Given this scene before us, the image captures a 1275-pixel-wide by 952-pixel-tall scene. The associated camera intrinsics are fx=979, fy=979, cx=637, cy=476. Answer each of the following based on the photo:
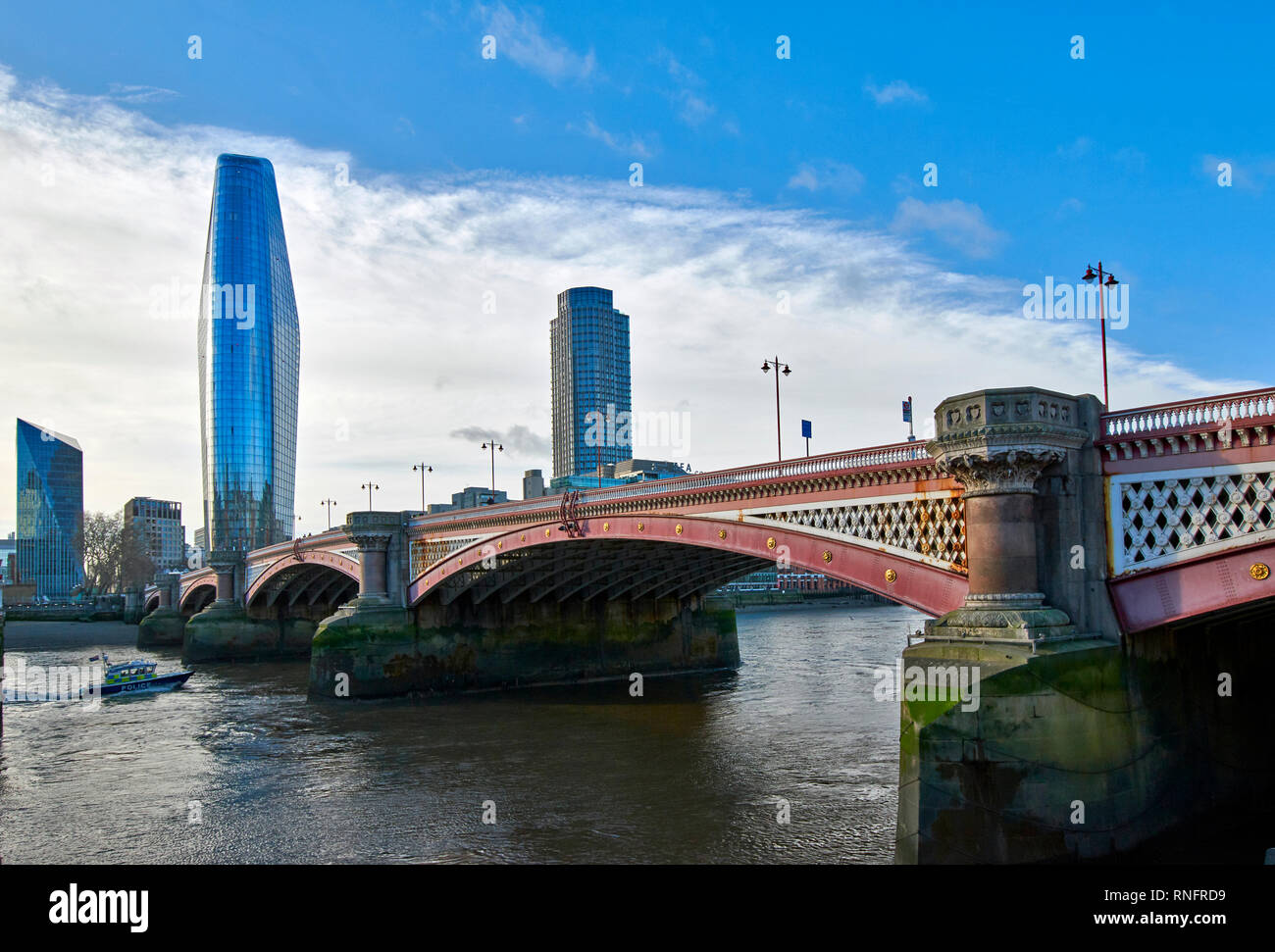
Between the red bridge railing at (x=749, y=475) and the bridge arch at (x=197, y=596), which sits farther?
the bridge arch at (x=197, y=596)

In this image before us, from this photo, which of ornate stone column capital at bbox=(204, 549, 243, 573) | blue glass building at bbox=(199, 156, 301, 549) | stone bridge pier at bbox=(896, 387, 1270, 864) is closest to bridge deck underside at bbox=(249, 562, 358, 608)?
ornate stone column capital at bbox=(204, 549, 243, 573)

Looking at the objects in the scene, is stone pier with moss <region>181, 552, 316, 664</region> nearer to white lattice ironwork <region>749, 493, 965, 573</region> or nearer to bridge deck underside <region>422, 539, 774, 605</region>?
bridge deck underside <region>422, 539, 774, 605</region>

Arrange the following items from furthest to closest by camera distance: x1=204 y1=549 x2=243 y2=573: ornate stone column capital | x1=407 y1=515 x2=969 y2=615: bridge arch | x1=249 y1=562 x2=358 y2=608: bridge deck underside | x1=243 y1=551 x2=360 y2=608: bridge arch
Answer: x1=204 y1=549 x2=243 y2=573: ornate stone column capital → x1=249 y1=562 x2=358 y2=608: bridge deck underside → x1=243 y1=551 x2=360 y2=608: bridge arch → x1=407 y1=515 x2=969 y2=615: bridge arch

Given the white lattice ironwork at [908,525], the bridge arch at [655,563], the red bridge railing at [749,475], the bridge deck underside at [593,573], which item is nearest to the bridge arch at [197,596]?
the bridge arch at [655,563]

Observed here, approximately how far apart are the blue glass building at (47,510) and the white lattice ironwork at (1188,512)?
677 ft

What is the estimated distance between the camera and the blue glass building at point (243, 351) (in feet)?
498

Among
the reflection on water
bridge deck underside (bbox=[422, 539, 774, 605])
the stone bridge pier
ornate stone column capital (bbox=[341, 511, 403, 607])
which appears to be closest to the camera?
the stone bridge pier

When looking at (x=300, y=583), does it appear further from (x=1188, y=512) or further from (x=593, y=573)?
(x=1188, y=512)

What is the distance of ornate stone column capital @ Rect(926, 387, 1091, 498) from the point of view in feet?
59.6

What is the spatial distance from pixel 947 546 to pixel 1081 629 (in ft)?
12.6

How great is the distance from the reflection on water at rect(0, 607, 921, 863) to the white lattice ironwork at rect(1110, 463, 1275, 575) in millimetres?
7759

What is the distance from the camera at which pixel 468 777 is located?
93.2ft

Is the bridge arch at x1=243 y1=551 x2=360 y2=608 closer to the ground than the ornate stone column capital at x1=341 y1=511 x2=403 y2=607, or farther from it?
closer to the ground

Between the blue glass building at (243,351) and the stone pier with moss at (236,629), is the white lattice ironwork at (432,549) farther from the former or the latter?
the blue glass building at (243,351)
